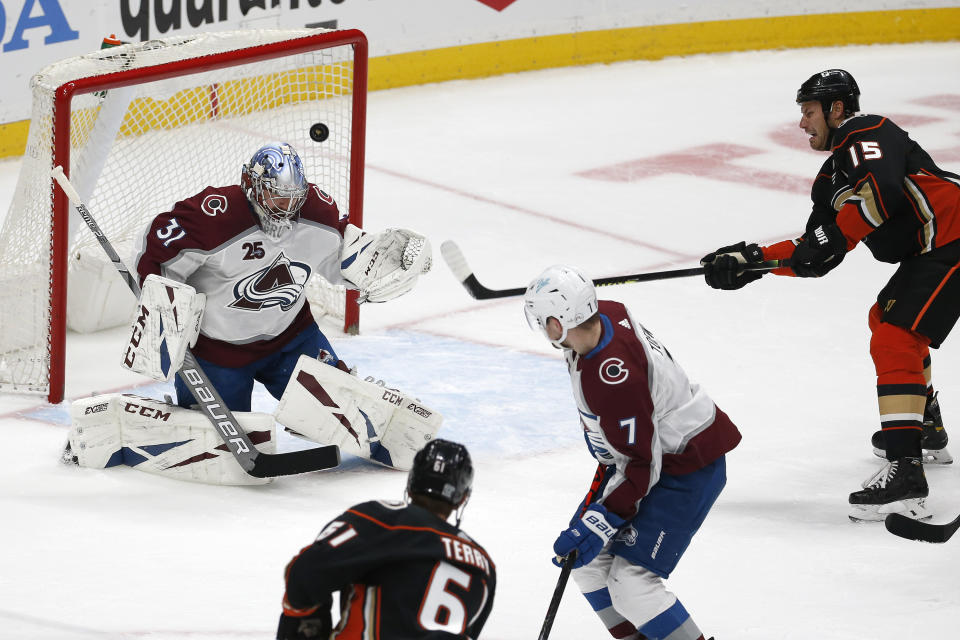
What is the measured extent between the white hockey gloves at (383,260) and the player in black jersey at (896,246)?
44.4 inches

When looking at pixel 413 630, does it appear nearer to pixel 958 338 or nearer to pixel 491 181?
pixel 958 338

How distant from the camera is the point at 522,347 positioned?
525 cm

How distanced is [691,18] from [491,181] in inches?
111

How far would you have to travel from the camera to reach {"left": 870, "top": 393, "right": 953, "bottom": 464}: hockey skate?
428cm

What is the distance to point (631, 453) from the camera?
2787 millimetres

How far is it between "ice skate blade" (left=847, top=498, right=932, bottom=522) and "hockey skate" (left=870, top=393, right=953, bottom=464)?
0.41 metres

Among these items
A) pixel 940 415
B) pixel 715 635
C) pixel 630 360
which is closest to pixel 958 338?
pixel 940 415

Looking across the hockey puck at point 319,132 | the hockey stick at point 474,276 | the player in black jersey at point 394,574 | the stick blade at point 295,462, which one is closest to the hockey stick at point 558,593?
the player in black jersey at point 394,574

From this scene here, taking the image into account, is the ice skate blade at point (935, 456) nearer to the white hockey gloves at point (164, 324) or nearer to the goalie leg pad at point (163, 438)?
the goalie leg pad at point (163, 438)

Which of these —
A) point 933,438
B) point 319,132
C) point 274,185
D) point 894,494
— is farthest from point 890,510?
point 319,132

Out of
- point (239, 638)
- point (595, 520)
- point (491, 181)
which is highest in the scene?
point (595, 520)

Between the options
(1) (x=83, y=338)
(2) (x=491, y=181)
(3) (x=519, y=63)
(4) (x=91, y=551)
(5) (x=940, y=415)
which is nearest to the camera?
(4) (x=91, y=551)

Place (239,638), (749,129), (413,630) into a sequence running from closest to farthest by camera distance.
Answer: (413,630) → (239,638) → (749,129)

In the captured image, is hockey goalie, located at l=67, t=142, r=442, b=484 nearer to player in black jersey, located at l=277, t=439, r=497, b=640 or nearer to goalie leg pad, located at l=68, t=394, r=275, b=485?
goalie leg pad, located at l=68, t=394, r=275, b=485
